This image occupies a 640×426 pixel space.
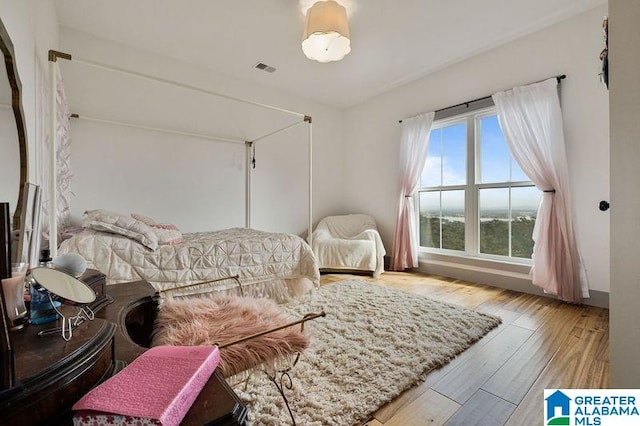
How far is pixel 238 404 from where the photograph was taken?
1.68ft

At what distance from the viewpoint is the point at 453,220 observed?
357 cm

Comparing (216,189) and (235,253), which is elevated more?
(216,189)

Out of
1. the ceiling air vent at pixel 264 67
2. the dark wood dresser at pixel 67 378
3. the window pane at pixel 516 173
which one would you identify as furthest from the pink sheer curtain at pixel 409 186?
the dark wood dresser at pixel 67 378

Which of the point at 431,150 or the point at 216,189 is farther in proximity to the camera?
the point at 431,150

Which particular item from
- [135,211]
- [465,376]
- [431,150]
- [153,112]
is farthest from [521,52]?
[135,211]

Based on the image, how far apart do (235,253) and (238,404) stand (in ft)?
6.34

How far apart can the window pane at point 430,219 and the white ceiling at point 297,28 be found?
1.67 meters

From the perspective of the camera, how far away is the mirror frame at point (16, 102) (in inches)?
35.0

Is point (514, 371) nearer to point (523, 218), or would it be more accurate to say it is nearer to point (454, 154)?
point (523, 218)

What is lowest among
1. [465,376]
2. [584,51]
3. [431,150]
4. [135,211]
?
[465,376]

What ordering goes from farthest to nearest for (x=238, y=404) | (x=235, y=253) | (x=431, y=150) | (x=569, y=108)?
(x=431, y=150)
(x=569, y=108)
(x=235, y=253)
(x=238, y=404)

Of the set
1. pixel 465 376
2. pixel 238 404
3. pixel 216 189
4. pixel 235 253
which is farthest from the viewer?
pixel 216 189

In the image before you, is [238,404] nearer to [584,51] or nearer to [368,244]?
[368,244]

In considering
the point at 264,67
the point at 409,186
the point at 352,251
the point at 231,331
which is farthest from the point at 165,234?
the point at 409,186
